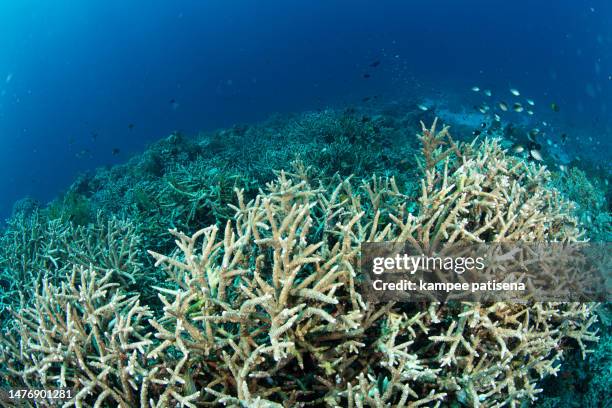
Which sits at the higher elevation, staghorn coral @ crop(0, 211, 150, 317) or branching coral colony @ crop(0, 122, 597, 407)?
staghorn coral @ crop(0, 211, 150, 317)

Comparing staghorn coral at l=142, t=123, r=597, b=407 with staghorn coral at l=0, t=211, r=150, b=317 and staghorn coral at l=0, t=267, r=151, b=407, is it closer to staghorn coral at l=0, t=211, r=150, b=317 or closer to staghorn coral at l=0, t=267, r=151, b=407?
staghorn coral at l=0, t=267, r=151, b=407

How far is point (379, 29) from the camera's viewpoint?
95.5m

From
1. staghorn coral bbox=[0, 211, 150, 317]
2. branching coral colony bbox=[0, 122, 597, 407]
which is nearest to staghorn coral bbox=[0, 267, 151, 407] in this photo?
branching coral colony bbox=[0, 122, 597, 407]

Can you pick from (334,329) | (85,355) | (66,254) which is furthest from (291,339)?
(66,254)

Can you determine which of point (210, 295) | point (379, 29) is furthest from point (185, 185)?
point (379, 29)

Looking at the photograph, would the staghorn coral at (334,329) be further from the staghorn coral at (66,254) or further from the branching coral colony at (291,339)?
the staghorn coral at (66,254)

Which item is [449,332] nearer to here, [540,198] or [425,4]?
[540,198]

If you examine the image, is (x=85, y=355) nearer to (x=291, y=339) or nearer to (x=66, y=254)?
(x=291, y=339)

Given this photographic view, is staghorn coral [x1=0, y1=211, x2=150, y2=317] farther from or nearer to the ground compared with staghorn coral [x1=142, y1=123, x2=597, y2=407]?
farther from the ground

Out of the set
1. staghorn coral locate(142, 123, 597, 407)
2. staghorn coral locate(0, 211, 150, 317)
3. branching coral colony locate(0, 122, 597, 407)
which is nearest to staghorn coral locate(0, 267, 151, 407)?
branching coral colony locate(0, 122, 597, 407)

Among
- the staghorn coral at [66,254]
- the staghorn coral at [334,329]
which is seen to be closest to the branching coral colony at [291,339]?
the staghorn coral at [334,329]

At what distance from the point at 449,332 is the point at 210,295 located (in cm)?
169

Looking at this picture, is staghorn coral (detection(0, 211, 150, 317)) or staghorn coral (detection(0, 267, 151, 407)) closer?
staghorn coral (detection(0, 267, 151, 407))

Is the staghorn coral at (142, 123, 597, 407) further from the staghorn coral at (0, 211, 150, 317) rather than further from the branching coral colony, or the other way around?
the staghorn coral at (0, 211, 150, 317)
